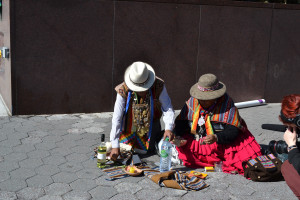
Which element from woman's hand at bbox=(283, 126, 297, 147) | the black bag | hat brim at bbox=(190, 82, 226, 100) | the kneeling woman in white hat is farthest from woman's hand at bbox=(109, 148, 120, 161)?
woman's hand at bbox=(283, 126, 297, 147)

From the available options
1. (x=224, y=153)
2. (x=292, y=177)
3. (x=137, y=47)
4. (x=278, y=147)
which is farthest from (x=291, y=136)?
(x=137, y=47)

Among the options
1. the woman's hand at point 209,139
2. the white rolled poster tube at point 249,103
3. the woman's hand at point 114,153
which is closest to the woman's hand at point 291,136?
the woman's hand at point 209,139

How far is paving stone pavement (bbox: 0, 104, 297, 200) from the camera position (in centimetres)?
395

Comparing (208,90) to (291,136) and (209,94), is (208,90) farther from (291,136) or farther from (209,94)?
(291,136)

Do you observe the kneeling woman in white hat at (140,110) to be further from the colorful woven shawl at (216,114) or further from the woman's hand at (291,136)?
the woman's hand at (291,136)

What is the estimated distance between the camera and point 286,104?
3209 millimetres

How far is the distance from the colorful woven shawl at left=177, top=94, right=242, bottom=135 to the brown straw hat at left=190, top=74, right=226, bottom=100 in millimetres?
177

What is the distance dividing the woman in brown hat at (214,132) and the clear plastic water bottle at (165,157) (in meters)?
0.25

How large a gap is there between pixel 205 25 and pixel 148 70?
10.4ft

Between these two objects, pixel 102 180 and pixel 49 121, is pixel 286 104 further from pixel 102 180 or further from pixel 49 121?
pixel 49 121

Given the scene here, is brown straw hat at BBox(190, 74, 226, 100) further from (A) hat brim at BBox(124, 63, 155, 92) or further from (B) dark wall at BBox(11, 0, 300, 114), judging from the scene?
(B) dark wall at BBox(11, 0, 300, 114)

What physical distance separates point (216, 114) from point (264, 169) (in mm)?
820

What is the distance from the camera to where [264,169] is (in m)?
4.24

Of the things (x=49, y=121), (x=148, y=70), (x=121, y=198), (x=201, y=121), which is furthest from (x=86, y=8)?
(x=121, y=198)
